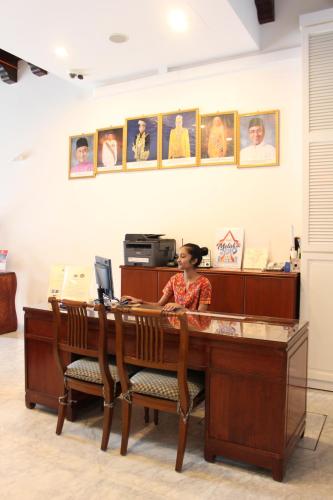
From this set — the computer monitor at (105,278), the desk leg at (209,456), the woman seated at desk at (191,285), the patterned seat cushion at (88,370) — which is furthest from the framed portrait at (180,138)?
the desk leg at (209,456)

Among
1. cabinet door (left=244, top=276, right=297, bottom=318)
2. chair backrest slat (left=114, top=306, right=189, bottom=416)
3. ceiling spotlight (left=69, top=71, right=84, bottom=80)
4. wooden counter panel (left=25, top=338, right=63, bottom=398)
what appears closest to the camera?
chair backrest slat (left=114, top=306, right=189, bottom=416)

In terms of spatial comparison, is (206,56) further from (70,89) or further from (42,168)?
(42,168)

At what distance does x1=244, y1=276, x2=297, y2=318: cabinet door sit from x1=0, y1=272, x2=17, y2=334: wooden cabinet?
3519 mm

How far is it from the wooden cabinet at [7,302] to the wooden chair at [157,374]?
3701mm

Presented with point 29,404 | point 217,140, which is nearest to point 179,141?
point 217,140

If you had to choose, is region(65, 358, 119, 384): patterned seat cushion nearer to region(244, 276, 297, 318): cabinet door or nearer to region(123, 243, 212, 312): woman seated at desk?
region(123, 243, 212, 312): woman seated at desk

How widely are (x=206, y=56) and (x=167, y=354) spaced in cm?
332

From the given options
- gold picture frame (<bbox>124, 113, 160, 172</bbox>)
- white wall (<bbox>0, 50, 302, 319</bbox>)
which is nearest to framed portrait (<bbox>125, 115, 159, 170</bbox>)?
gold picture frame (<bbox>124, 113, 160, 172</bbox>)

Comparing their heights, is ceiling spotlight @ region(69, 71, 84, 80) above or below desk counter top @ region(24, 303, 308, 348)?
above

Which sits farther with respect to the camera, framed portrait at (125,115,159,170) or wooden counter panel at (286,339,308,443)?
framed portrait at (125,115,159,170)

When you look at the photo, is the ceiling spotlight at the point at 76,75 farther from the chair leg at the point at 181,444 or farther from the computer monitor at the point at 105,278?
the chair leg at the point at 181,444

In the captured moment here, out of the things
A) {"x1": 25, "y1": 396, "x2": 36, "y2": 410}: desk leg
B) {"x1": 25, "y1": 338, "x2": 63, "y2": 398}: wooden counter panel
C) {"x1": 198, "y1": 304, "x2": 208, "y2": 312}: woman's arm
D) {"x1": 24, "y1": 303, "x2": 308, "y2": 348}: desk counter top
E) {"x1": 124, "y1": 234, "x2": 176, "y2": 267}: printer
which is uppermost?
{"x1": 124, "y1": 234, "x2": 176, "y2": 267}: printer

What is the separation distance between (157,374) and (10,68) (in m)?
5.19

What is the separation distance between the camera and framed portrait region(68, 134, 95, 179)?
214 inches
